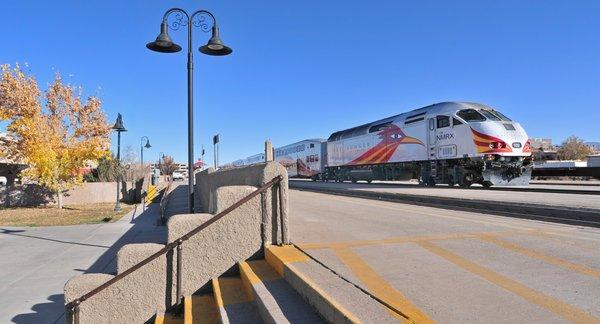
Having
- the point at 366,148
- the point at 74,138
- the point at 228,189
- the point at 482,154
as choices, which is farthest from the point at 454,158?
the point at 74,138

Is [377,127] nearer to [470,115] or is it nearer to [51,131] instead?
[470,115]

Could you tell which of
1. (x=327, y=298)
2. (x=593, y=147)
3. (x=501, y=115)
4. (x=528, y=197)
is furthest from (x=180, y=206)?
(x=593, y=147)

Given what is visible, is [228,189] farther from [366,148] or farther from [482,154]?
[366,148]

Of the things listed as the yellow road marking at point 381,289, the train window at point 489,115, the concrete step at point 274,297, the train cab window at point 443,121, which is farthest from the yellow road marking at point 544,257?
the train cab window at point 443,121

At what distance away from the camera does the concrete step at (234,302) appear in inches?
170

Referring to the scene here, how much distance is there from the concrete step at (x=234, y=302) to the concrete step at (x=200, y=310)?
0.19 meters

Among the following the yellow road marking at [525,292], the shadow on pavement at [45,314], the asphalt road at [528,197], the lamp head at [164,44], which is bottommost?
the shadow on pavement at [45,314]

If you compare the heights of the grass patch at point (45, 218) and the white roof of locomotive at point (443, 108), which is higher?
the white roof of locomotive at point (443, 108)

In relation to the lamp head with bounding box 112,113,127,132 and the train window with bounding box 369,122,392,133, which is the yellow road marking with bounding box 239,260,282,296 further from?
the train window with bounding box 369,122,392,133

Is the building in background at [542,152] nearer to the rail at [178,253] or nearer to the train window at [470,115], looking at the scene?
the train window at [470,115]

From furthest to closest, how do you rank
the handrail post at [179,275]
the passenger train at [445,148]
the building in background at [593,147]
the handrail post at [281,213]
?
the building in background at [593,147], the passenger train at [445,148], the handrail post at [281,213], the handrail post at [179,275]

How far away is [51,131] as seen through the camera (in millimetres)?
24734

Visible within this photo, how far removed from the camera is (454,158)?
74.5 feet

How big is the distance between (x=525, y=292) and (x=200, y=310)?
3.43 meters
